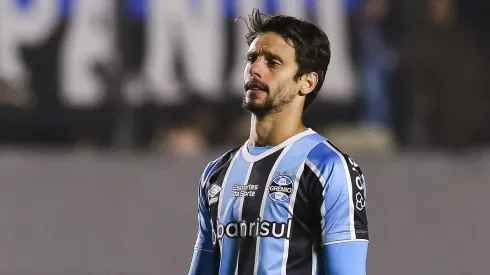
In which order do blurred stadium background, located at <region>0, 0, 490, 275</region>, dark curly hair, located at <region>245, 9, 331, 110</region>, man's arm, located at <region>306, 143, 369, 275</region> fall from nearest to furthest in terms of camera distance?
man's arm, located at <region>306, 143, 369, 275</region> < dark curly hair, located at <region>245, 9, 331, 110</region> < blurred stadium background, located at <region>0, 0, 490, 275</region>

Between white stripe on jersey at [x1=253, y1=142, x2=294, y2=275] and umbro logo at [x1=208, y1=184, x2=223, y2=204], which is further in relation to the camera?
umbro logo at [x1=208, y1=184, x2=223, y2=204]

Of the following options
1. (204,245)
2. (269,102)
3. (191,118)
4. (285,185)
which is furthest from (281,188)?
(191,118)

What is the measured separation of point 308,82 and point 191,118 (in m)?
3.30

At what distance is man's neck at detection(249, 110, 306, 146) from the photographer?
10.1 ft

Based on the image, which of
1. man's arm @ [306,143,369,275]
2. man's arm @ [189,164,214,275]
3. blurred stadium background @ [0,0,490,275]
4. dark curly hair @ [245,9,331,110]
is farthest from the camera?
blurred stadium background @ [0,0,490,275]

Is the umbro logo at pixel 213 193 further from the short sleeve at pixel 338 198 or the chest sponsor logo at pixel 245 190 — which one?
the short sleeve at pixel 338 198

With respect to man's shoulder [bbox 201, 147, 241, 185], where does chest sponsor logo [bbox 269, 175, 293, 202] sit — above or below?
below

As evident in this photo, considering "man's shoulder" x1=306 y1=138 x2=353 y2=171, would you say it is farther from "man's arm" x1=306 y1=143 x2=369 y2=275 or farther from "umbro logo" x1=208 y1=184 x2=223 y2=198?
"umbro logo" x1=208 y1=184 x2=223 y2=198

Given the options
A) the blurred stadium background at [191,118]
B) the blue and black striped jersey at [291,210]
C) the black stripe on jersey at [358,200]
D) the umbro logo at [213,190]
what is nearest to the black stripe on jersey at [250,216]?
the blue and black striped jersey at [291,210]

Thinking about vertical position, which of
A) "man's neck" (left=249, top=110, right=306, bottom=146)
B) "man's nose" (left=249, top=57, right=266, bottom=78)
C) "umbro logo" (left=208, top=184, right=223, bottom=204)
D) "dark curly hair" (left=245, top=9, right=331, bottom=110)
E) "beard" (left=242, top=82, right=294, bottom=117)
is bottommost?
"umbro logo" (left=208, top=184, right=223, bottom=204)

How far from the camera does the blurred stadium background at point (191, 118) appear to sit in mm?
6320

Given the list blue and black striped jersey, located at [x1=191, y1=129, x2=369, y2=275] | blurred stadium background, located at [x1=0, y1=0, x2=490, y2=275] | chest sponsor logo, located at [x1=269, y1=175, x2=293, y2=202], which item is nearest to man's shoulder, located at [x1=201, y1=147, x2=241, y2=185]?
blue and black striped jersey, located at [x1=191, y1=129, x2=369, y2=275]

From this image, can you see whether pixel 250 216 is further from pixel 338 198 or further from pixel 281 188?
pixel 338 198

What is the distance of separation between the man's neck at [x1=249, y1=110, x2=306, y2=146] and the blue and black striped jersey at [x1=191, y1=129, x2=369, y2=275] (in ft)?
0.08
